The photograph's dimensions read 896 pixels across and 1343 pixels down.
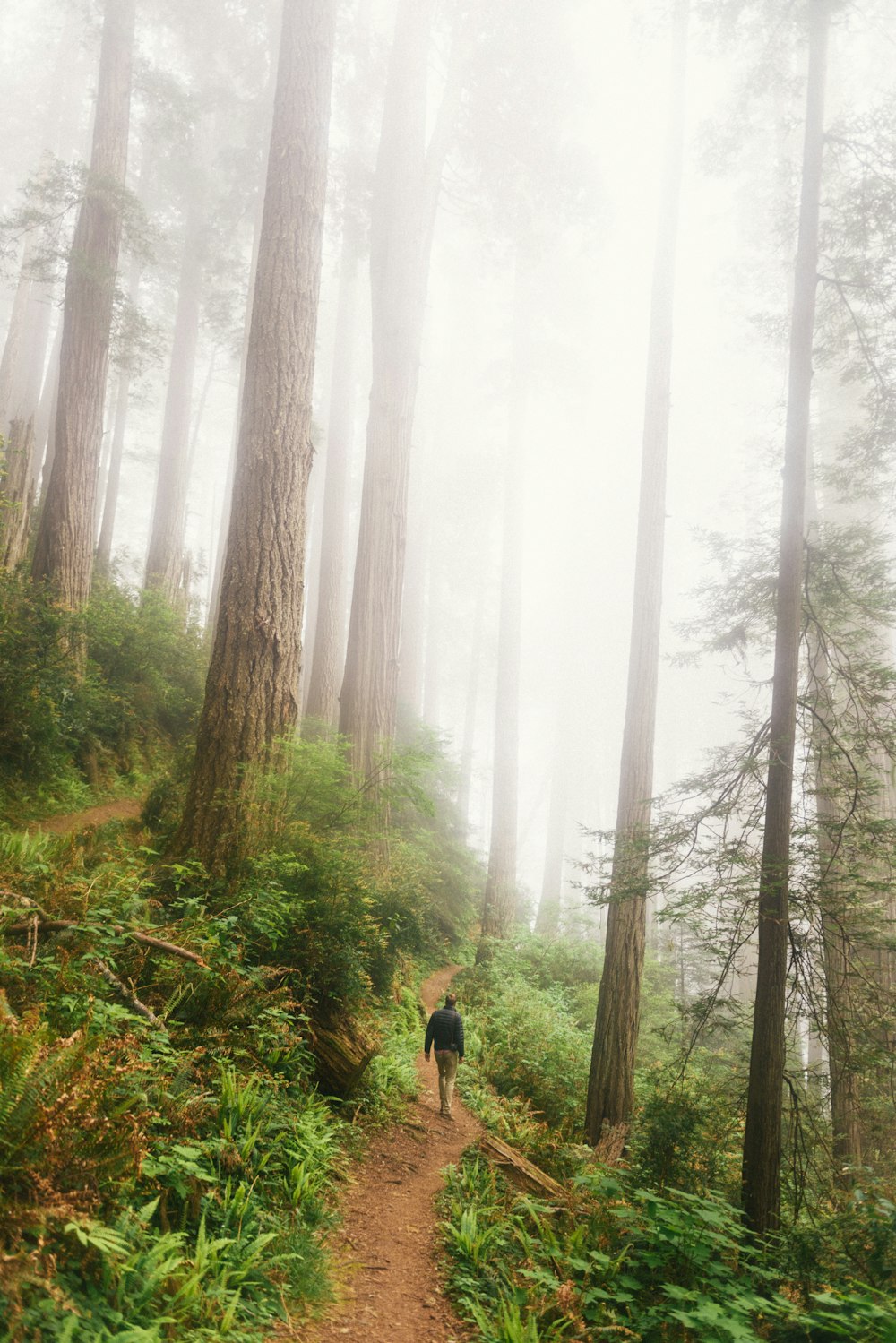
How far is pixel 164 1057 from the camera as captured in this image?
11.7 feet

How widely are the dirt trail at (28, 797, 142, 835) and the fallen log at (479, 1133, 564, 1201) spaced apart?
183 inches

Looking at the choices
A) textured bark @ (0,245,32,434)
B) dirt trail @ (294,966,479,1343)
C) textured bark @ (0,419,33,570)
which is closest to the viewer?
dirt trail @ (294,966,479,1343)

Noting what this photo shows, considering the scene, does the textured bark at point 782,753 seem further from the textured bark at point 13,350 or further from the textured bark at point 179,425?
the textured bark at point 13,350

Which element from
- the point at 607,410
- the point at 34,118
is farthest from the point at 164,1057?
the point at 34,118

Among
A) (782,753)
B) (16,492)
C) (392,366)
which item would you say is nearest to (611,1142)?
(782,753)

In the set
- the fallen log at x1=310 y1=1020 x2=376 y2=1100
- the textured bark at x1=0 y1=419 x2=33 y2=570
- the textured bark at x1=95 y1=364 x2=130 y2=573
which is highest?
the textured bark at x1=95 y1=364 x2=130 y2=573

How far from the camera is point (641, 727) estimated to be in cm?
874

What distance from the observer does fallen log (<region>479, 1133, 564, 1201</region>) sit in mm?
5488

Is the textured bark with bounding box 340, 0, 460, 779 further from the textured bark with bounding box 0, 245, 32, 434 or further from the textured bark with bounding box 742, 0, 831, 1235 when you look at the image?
the textured bark with bounding box 0, 245, 32, 434

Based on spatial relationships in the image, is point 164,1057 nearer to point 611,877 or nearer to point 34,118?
point 611,877

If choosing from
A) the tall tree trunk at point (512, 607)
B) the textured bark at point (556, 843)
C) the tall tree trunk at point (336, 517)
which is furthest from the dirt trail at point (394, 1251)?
the textured bark at point (556, 843)

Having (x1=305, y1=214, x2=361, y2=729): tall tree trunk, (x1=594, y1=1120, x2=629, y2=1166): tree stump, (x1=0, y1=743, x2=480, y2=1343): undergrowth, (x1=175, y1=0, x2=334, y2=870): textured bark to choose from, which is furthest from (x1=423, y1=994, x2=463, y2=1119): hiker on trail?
(x1=305, y1=214, x2=361, y2=729): tall tree trunk

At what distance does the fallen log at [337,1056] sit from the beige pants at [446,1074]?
6.43 feet

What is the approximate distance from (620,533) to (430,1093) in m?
25.7
